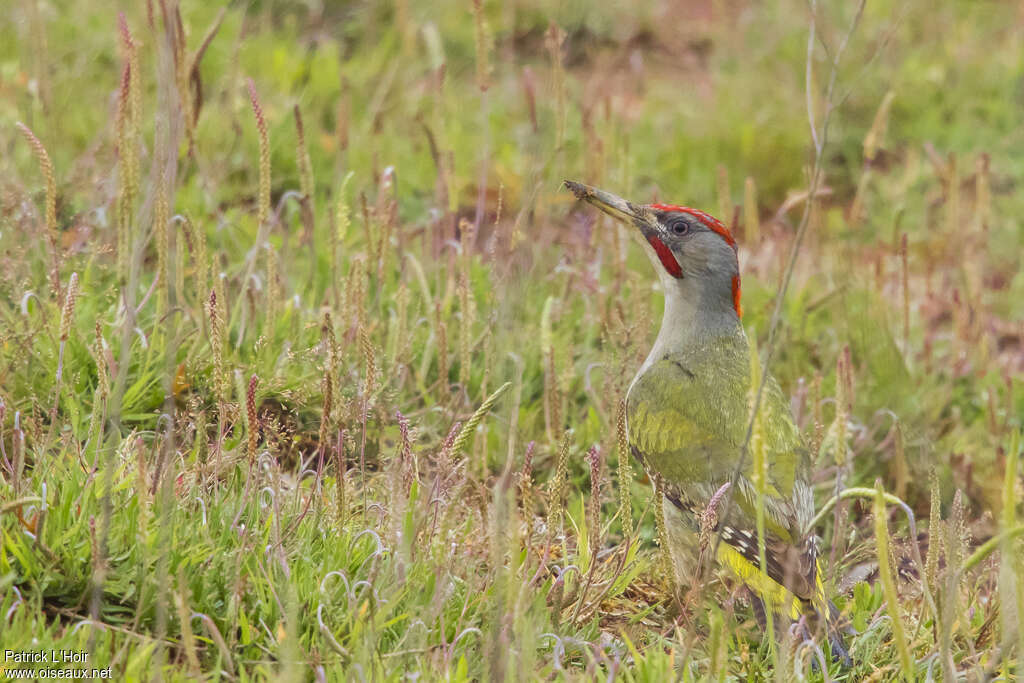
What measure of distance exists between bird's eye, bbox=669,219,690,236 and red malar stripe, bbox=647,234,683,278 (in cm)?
6

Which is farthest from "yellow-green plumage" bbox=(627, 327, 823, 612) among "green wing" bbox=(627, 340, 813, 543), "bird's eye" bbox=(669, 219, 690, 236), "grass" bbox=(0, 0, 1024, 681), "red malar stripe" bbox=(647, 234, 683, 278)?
"bird's eye" bbox=(669, 219, 690, 236)

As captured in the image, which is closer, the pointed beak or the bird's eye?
the pointed beak

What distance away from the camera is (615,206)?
380cm

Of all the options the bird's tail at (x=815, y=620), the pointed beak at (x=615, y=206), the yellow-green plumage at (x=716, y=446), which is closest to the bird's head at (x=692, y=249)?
the pointed beak at (x=615, y=206)

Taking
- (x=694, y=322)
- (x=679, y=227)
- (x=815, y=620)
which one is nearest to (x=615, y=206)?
(x=679, y=227)

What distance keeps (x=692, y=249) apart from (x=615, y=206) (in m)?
0.30

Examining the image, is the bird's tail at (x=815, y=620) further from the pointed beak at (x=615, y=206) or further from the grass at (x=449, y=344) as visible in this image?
the pointed beak at (x=615, y=206)

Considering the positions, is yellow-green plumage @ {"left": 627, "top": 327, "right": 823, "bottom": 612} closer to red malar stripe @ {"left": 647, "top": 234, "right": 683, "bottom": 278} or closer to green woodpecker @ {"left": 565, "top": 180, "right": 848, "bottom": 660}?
green woodpecker @ {"left": 565, "top": 180, "right": 848, "bottom": 660}

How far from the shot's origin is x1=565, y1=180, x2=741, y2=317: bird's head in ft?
12.6

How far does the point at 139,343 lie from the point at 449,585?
53.3 inches

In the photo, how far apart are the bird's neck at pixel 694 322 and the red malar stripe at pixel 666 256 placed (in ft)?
0.11

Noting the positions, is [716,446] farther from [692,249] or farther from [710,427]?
[692,249]

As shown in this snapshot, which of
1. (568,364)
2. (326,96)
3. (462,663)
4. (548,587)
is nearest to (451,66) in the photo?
(326,96)

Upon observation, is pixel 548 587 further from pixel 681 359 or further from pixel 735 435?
pixel 681 359
